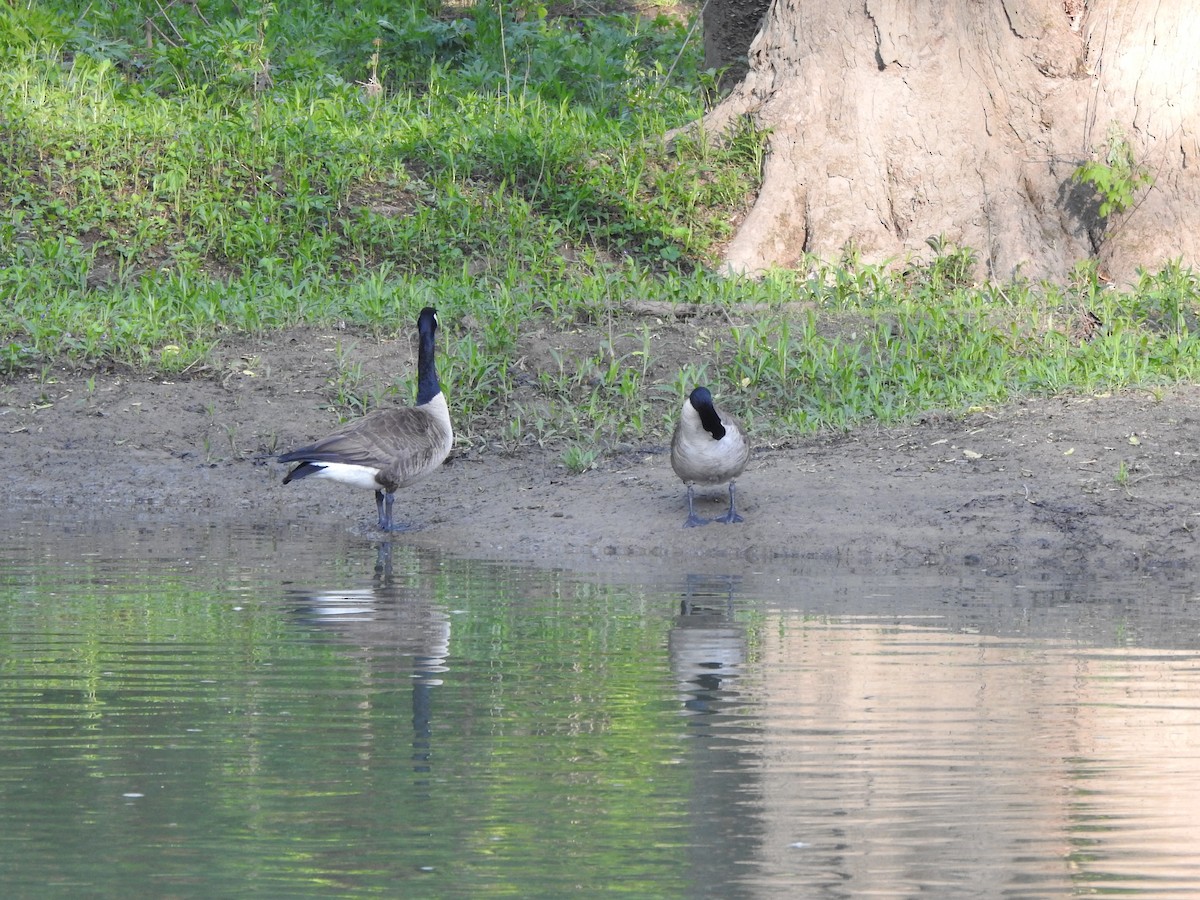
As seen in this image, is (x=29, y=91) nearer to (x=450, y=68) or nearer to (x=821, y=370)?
(x=450, y=68)

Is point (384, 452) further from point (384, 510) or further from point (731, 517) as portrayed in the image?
point (731, 517)

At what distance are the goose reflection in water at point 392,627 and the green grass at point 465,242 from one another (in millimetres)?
3044

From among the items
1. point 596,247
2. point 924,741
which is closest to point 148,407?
point 596,247

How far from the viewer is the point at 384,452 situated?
34.4 feet

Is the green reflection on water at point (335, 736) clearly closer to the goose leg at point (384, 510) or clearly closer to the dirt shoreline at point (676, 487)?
the dirt shoreline at point (676, 487)

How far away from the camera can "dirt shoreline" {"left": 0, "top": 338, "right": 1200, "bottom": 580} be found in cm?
984

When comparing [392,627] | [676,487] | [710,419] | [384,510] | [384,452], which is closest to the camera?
[392,627]

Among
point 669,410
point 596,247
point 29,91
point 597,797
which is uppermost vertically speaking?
point 29,91

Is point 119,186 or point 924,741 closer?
point 924,741

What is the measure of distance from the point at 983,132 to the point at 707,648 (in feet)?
30.7

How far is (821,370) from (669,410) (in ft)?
3.71

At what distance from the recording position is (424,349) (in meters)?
11.4

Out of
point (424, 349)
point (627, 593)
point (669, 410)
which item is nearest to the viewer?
point (627, 593)

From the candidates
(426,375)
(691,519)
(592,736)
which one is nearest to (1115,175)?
(691,519)
